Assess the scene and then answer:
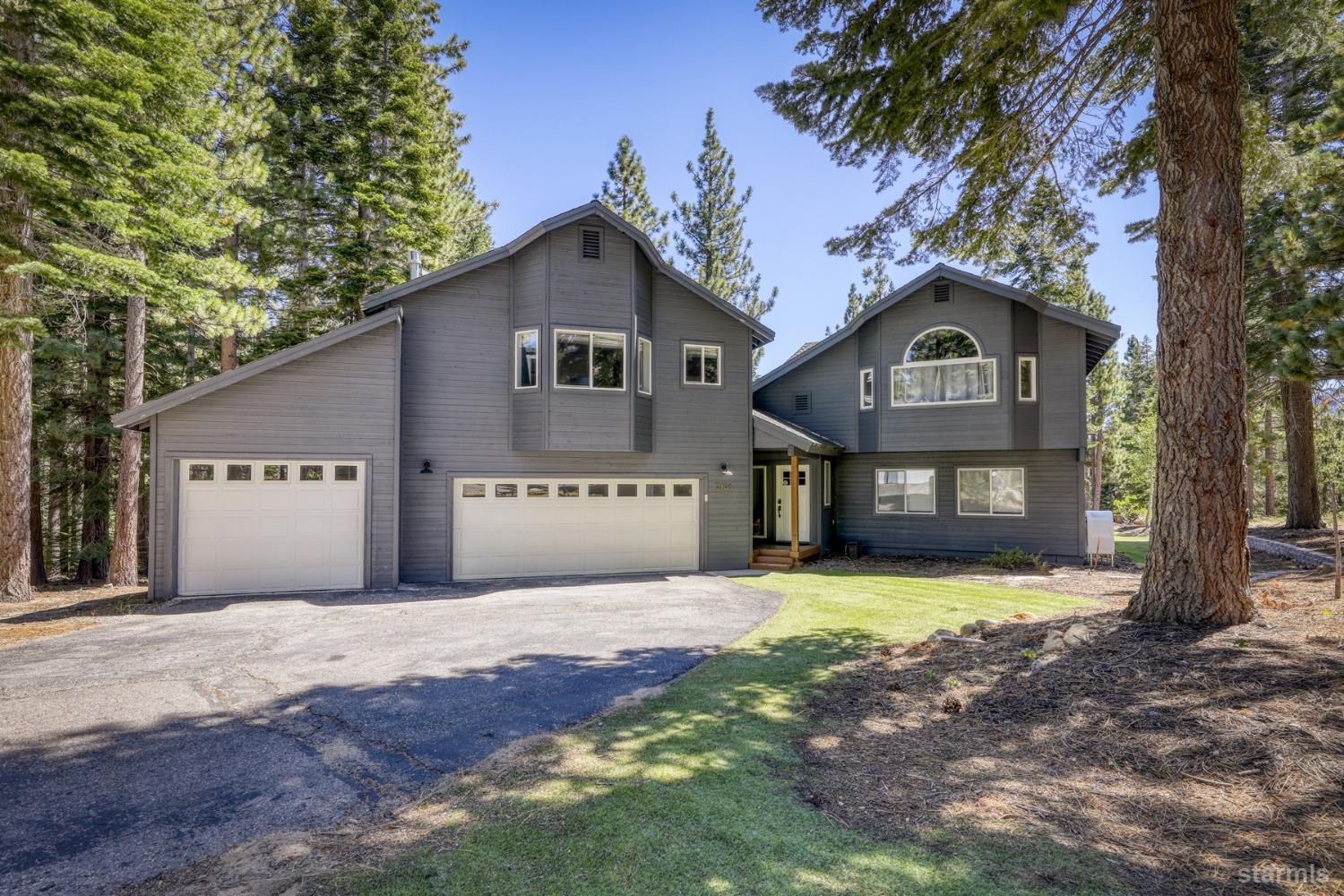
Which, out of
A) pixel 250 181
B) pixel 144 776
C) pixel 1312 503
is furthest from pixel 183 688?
pixel 1312 503

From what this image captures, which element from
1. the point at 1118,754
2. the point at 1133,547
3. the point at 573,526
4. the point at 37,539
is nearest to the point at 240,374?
the point at 573,526

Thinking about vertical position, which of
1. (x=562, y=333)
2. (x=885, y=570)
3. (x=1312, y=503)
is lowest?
(x=885, y=570)

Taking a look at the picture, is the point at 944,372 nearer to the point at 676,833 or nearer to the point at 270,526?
the point at 676,833

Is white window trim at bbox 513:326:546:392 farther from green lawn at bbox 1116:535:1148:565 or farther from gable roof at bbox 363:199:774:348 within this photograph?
green lawn at bbox 1116:535:1148:565

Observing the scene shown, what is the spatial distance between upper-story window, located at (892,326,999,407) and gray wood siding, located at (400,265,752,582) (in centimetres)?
507

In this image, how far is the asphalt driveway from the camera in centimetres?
350

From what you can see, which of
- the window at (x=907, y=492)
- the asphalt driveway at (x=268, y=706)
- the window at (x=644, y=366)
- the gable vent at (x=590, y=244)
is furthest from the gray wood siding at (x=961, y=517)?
the gable vent at (x=590, y=244)

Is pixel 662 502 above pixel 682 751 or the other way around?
above

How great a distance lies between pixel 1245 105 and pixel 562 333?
36.0 ft

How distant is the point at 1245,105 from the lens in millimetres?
8438

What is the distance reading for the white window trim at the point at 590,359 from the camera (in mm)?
12312

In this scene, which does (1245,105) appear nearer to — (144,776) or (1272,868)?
(1272,868)

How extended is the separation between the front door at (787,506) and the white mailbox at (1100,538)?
21.1 feet

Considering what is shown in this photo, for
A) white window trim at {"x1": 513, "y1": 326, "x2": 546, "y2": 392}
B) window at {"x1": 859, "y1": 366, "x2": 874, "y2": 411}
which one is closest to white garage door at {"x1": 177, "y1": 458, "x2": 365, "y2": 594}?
white window trim at {"x1": 513, "y1": 326, "x2": 546, "y2": 392}
